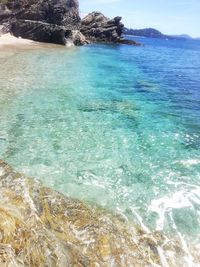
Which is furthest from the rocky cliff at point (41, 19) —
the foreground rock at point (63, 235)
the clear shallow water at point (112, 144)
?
the foreground rock at point (63, 235)

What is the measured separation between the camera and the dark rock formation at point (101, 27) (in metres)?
111

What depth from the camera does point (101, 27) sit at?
371 feet

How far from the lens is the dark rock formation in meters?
111

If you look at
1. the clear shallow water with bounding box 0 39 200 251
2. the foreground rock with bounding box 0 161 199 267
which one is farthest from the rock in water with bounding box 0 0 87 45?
the foreground rock with bounding box 0 161 199 267

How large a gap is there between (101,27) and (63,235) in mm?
113359

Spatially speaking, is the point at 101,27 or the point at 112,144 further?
the point at 101,27

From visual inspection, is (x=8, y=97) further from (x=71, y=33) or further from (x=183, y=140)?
(x=71, y=33)

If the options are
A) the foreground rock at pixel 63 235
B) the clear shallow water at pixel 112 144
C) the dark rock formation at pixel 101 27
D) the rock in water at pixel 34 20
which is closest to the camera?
the foreground rock at pixel 63 235

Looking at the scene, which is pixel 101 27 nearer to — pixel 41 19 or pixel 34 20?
pixel 41 19

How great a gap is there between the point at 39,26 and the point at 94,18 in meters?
44.5

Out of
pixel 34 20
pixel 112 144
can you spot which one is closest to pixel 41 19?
pixel 34 20

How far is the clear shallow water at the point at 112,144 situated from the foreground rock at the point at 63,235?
1333 millimetres

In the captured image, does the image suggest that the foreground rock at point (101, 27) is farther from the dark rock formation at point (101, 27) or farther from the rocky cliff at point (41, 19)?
the rocky cliff at point (41, 19)

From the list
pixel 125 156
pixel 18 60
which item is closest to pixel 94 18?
pixel 18 60
